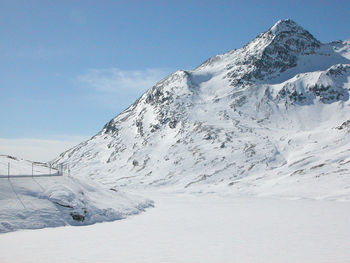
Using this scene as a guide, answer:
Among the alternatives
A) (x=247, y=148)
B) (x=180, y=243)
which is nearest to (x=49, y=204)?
(x=180, y=243)

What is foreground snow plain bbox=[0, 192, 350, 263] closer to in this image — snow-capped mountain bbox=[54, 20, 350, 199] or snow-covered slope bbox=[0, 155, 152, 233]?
snow-covered slope bbox=[0, 155, 152, 233]

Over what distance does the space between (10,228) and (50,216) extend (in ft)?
16.5

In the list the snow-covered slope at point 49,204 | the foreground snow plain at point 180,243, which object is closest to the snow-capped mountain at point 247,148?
the foreground snow plain at point 180,243

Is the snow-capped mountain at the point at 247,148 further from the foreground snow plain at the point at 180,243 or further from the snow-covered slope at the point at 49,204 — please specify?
the snow-covered slope at the point at 49,204

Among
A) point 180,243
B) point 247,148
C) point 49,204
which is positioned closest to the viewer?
point 180,243

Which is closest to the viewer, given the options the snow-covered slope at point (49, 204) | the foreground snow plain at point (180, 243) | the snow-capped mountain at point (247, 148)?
the foreground snow plain at point (180, 243)

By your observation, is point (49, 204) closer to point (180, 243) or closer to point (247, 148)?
point (180, 243)

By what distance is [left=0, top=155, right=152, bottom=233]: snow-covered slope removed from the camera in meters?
32.3

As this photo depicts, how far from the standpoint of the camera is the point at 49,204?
120ft

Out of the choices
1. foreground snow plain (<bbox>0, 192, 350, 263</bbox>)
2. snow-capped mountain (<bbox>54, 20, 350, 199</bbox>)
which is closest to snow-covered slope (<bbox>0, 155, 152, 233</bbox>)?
foreground snow plain (<bbox>0, 192, 350, 263</bbox>)

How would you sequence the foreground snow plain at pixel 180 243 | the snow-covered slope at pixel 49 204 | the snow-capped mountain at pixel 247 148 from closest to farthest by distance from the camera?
the foreground snow plain at pixel 180 243 < the snow-covered slope at pixel 49 204 < the snow-capped mountain at pixel 247 148

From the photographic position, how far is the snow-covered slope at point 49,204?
1273 inches

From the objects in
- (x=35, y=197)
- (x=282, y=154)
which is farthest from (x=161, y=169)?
(x=35, y=197)

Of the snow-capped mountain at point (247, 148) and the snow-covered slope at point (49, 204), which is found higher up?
the snow-capped mountain at point (247, 148)
